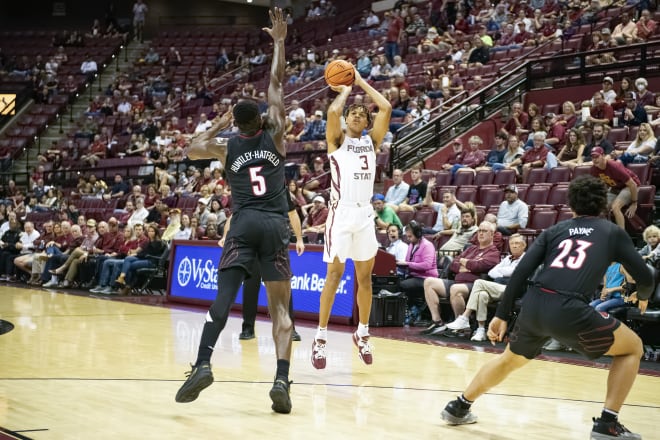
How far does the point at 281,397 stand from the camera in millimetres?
5008

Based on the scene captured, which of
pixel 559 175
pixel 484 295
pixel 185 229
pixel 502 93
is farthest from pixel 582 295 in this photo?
pixel 502 93

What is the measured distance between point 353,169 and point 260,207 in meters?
1.64

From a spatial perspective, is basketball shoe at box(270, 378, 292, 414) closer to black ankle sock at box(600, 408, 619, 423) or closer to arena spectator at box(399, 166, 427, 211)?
black ankle sock at box(600, 408, 619, 423)

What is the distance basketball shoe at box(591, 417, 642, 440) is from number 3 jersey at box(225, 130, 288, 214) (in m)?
2.20

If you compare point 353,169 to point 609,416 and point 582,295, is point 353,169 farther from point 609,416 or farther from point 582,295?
point 609,416

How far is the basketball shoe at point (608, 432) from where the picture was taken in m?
4.43

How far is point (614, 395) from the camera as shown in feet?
14.6

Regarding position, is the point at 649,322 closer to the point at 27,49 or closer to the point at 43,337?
the point at 43,337

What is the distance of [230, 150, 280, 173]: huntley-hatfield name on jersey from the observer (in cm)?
534

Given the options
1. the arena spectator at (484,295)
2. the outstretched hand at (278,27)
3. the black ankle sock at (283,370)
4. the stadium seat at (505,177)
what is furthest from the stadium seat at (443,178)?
the black ankle sock at (283,370)

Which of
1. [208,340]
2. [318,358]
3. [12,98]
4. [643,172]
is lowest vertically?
[318,358]

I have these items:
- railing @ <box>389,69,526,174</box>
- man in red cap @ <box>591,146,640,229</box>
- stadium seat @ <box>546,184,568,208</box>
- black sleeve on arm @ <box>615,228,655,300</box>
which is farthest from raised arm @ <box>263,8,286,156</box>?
railing @ <box>389,69,526,174</box>

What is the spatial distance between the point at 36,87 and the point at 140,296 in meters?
17.5

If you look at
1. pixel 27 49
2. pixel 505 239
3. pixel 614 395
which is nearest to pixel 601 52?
pixel 505 239
